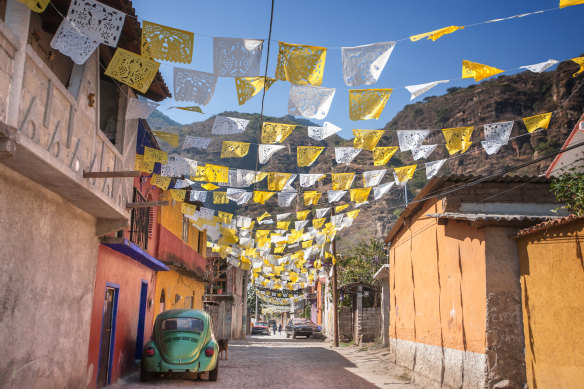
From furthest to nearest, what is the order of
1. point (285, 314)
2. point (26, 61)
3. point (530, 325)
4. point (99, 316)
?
point (285, 314) < point (99, 316) < point (530, 325) < point (26, 61)

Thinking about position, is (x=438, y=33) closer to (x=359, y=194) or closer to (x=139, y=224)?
(x=359, y=194)

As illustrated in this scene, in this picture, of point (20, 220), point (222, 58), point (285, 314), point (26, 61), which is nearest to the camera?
point (26, 61)

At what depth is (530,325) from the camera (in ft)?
27.5

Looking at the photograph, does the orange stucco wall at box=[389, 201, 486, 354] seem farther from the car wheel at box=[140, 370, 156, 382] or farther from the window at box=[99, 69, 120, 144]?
the window at box=[99, 69, 120, 144]

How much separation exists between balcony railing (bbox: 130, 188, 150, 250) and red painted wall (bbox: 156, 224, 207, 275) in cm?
185

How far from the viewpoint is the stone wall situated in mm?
26219

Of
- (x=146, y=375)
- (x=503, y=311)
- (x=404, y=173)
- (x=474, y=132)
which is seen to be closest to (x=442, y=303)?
(x=503, y=311)

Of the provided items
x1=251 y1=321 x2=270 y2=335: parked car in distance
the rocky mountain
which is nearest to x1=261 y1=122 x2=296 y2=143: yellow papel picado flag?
the rocky mountain

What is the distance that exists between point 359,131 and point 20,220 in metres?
6.57

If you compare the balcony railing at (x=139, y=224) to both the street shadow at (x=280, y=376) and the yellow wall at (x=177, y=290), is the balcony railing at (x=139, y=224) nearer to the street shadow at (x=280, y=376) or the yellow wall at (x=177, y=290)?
the yellow wall at (x=177, y=290)

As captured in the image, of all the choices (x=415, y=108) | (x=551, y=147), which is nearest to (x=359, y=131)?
(x=551, y=147)

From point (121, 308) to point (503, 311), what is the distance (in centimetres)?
849

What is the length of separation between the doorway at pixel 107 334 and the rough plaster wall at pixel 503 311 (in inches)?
308

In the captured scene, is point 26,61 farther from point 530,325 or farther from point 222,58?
point 530,325
